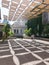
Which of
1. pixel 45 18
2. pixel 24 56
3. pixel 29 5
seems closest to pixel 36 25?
pixel 45 18

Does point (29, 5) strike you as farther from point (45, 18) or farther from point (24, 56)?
point (24, 56)

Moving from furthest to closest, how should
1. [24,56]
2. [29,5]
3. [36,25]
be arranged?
[36,25], [29,5], [24,56]

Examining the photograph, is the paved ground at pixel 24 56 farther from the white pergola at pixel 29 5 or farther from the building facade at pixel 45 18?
the building facade at pixel 45 18

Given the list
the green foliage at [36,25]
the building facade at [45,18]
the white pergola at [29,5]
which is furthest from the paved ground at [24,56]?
the green foliage at [36,25]

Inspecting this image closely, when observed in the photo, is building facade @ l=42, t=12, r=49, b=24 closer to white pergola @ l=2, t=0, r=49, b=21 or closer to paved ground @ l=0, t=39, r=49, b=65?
white pergola @ l=2, t=0, r=49, b=21

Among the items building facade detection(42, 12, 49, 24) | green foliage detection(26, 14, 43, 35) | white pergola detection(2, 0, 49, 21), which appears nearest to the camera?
white pergola detection(2, 0, 49, 21)

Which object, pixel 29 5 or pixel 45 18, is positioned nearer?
pixel 29 5

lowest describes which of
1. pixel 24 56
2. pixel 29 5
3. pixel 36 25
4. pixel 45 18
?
pixel 24 56

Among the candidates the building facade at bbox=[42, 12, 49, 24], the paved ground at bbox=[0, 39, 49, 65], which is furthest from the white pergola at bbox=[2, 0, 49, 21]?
the building facade at bbox=[42, 12, 49, 24]

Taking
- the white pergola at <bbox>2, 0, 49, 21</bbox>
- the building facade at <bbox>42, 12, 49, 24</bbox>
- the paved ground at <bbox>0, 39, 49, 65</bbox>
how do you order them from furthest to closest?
the building facade at <bbox>42, 12, 49, 24</bbox> < the white pergola at <bbox>2, 0, 49, 21</bbox> < the paved ground at <bbox>0, 39, 49, 65</bbox>

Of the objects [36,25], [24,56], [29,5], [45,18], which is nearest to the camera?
[24,56]

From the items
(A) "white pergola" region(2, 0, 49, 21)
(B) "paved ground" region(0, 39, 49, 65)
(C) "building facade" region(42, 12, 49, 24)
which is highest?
(A) "white pergola" region(2, 0, 49, 21)

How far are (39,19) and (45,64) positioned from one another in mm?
36744

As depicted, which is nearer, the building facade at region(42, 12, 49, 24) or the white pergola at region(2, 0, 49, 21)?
the white pergola at region(2, 0, 49, 21)
